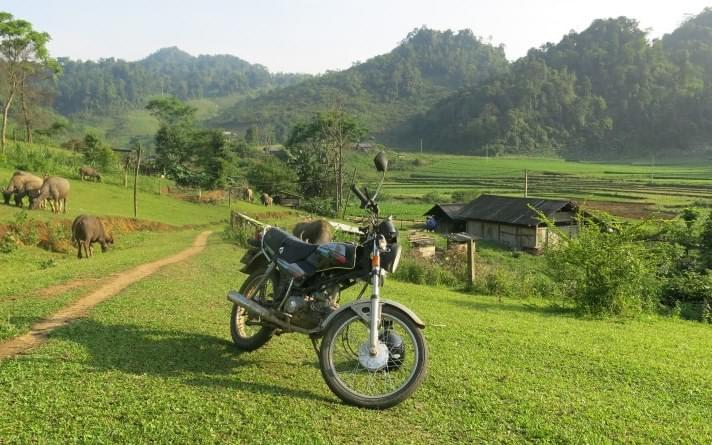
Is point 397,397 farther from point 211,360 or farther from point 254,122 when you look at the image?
point 254,122

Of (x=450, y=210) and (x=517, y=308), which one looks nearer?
(x=517, y=308)

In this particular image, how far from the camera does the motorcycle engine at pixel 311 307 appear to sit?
5.36 meters

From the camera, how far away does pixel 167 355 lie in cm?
573

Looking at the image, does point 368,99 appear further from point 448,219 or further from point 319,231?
point 319,231

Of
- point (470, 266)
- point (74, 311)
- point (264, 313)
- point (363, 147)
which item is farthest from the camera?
point (363, 147)

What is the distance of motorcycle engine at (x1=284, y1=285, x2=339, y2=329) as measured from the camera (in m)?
5.36

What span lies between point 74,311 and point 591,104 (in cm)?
13201

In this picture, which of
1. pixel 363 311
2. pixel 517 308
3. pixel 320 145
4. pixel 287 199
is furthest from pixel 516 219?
pixel 320 145

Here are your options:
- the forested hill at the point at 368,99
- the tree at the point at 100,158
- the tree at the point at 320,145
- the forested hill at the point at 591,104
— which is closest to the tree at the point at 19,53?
the tree at the point at 100,158

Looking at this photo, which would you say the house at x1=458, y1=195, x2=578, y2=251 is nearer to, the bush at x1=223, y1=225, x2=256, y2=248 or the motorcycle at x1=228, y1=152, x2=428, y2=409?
the bush at x1=223, y1=225, x2=256, y2=248

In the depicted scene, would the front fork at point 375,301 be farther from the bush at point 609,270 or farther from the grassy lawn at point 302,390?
the bush at point 609,270

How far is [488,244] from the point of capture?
4241cm

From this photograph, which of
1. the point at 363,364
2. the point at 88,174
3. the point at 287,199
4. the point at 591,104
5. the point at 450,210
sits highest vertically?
the point at 591,104

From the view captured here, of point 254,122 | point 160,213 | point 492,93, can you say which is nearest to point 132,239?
point 160,213
